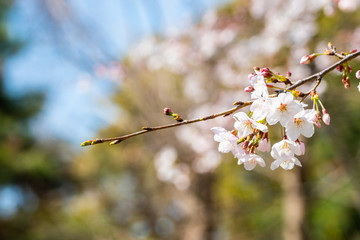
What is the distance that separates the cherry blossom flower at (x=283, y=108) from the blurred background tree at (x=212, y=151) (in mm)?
1137

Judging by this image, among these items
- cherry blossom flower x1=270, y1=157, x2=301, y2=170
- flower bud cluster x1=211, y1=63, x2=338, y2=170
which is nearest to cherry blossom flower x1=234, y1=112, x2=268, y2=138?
flower bud cluster x1=211, y1=63, x2=338, y2=170

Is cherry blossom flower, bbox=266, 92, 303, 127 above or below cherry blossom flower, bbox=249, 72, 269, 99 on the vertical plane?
below

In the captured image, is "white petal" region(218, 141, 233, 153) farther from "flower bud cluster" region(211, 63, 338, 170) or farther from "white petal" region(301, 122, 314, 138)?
"white petal" region(301, 122, 314, 138)

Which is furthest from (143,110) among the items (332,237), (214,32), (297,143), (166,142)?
(332,237)

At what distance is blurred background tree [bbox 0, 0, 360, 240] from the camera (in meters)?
3.64

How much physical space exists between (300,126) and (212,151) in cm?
339

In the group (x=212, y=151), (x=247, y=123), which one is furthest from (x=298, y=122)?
(x=212, y=151)

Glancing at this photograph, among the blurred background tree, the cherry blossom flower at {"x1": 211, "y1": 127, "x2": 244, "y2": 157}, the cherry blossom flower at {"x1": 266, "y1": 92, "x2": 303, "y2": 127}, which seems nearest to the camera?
the cherry blossom flower at {"x1": 266, "y1": 92, "x2": 303, "y2": 127}

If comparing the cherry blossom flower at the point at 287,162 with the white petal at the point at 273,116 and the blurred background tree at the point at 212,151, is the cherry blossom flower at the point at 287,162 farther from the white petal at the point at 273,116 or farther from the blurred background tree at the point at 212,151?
the blurred background tree at the point at 212,151

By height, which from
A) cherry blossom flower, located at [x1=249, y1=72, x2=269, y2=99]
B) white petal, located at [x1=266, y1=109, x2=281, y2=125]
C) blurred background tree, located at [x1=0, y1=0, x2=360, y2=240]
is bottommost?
white petal, located at [x1=266, y1=109, x2=281, y2=125]

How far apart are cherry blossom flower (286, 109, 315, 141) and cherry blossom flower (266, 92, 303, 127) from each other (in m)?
0.02

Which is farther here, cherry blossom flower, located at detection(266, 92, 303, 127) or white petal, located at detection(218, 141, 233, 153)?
white petal, located at detection(218, 141, 233, 153)

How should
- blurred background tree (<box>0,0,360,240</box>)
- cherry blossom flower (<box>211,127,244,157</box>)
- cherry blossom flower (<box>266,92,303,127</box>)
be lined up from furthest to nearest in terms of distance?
blurred background tree (<box>0,0,360,240</box>) → cherry blossom flower (<box>211,127,244,157</box>) → cherry blossom flower (<box>266,92,303,127</box>)

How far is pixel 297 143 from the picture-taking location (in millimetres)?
808
